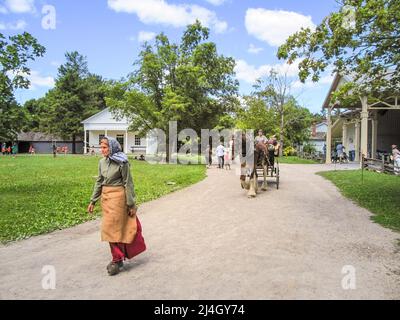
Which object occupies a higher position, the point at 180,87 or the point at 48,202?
the point at 180,87

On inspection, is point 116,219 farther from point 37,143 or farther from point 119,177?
point 37,143

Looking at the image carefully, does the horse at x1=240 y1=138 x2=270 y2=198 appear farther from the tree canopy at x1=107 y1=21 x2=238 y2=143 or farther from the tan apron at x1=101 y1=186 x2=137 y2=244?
the tree canopy at x1=107 y1=21 x2=238 y2=143

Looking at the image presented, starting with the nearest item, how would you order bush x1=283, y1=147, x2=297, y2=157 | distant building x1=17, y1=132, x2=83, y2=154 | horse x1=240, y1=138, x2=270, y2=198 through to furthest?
horse x1=240, y1=138, x2=270, y2=198
bush x1=283, y1=147, x2=297, y2=157
distant building x1=17, y1=132, x2=83, y2=154

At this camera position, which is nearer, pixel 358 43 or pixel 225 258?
pixel 225 258

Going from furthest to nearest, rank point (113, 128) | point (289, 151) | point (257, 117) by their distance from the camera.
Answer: point (113, 128), point (289, 151), point (257, 117)

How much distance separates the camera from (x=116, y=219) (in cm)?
562

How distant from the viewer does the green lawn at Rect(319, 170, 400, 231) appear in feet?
30.9

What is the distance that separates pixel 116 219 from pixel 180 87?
28656 mm

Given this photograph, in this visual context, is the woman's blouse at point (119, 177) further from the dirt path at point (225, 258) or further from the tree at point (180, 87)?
the tree at point (180, 87)

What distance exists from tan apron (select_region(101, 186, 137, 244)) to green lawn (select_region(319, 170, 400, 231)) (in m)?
5.70

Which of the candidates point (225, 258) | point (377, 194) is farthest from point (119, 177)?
point (377, 194)

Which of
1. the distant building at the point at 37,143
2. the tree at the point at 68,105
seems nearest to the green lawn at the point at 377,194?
the tree at the point at 68,105

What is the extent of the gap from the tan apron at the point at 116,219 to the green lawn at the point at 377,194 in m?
5.70

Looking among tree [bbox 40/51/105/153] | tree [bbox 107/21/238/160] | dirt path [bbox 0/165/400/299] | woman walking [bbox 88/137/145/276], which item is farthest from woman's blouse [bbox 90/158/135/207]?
tree [bbox 40/51/105/153]
